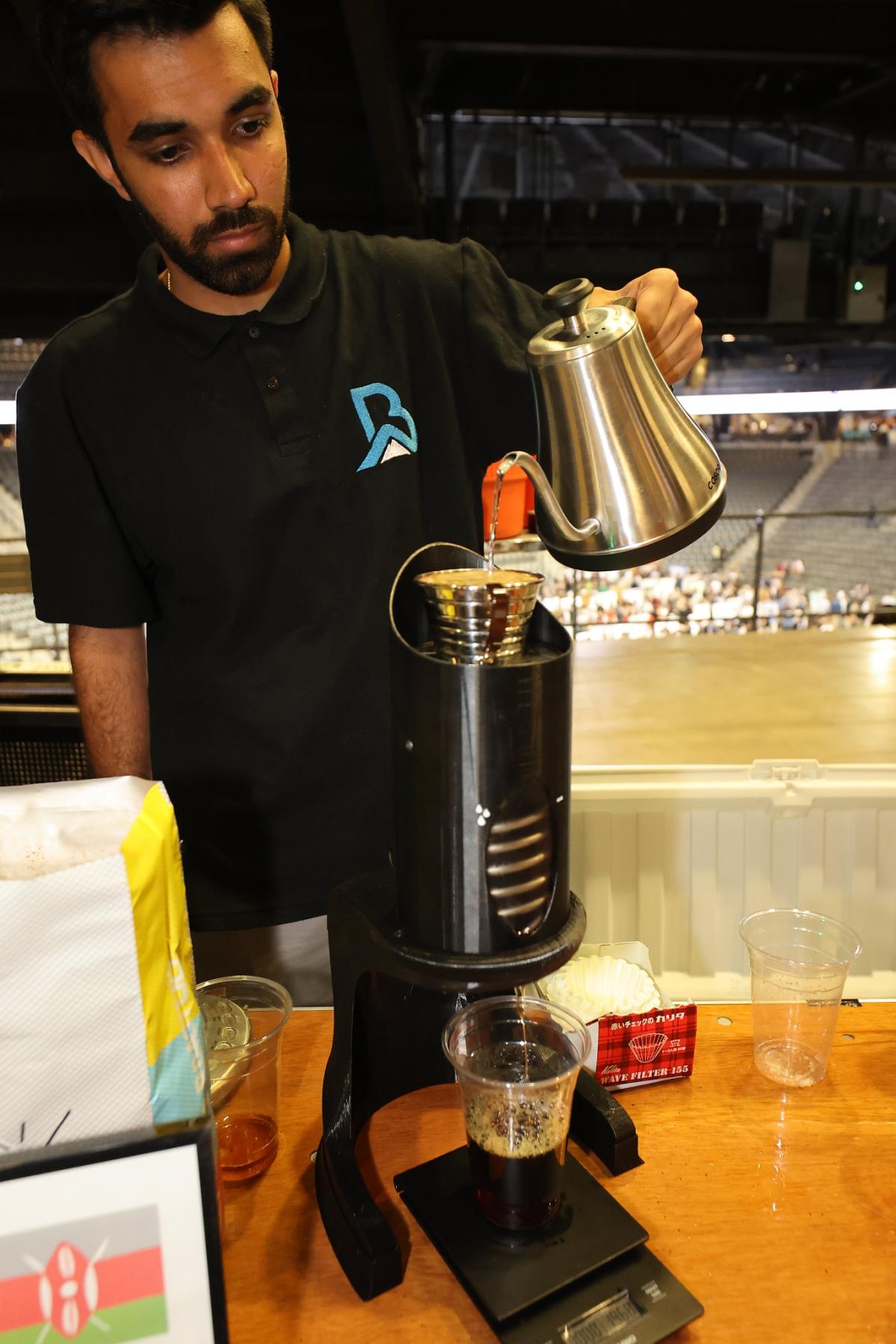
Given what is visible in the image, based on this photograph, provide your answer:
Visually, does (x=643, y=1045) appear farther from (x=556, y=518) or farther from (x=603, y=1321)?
(x=556, y=518)

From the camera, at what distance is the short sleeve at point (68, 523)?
1265 millimetres

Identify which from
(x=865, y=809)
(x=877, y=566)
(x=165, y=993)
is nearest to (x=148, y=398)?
(x=165, y=993)

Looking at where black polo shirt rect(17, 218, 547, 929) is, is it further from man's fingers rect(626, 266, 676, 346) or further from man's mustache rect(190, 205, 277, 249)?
man's fingers rect(626, 266, 676, 346)

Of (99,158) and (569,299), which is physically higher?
(99,158)

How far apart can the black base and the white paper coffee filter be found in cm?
7

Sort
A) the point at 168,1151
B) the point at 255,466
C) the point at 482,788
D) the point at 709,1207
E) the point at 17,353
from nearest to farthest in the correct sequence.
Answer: the point at 168,1151
the point at 482,788
the point at 709,1207
the point at 255,466
the point at 17,353

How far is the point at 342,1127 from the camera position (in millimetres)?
812

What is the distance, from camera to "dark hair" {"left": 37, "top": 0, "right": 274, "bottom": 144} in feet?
3.49

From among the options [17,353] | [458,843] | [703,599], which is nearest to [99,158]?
[458,843]

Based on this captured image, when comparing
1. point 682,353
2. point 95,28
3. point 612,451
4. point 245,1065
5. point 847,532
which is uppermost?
point 95,28

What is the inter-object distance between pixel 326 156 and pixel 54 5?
4.64 metres

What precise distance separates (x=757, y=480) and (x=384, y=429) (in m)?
11.8

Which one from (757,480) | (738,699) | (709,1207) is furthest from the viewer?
(757,480)

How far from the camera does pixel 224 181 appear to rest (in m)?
1.13
